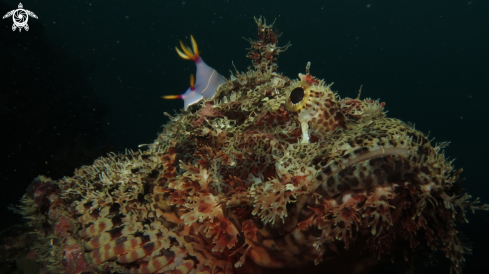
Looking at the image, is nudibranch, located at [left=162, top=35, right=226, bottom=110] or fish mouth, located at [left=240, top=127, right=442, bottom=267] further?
nudibranch, located at [left=162, top=35, right=226, bottom=110]

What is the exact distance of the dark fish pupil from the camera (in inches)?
121

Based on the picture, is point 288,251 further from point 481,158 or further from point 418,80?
point 418,80

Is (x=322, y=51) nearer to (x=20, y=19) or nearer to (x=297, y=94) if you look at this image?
(x=20, y=19)

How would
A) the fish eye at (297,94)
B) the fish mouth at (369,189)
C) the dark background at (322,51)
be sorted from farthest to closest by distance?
the dark background at (322,51) → the fish eye at (297,94) → the fish mouth at (369,189)

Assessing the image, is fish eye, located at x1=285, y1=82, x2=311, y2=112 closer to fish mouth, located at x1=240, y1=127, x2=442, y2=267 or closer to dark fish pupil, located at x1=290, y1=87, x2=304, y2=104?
dark fish pupil, located at x1=290, y1=87, x2=304, y2=104

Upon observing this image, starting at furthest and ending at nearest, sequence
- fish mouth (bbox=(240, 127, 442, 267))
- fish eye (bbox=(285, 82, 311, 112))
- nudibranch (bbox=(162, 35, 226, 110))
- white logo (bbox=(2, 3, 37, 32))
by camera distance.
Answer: white logo (bbox=(2, 3, 37, 32)) < nudibranch (bbox=(162, 35, 226, 110)) < fish eye (bbox=(285, 82, 311, 112)) < fish mouth (bbox=(240, 127, 442, 267))

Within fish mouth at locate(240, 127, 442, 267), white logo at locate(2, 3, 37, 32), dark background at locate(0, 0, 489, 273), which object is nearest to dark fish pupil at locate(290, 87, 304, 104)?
fish mouth at locate(240, 127, 442, 267)

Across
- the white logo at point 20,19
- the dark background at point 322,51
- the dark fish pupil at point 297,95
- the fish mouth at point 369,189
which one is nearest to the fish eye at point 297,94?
the dark fish pupil at point 297,95

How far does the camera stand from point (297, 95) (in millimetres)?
3080

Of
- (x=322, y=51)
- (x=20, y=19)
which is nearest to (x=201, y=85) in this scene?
(x=20, y=19)

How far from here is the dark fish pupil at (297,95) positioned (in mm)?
3074

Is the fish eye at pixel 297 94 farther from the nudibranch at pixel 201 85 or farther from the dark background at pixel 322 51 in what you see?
the dark background at pixel 322 51

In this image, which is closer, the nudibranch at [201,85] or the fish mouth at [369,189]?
the fish mouth at [369,189]

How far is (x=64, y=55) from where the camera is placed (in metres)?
26.7
